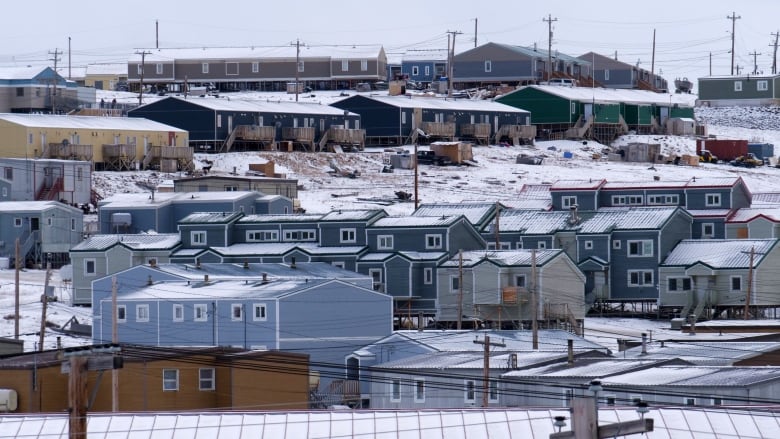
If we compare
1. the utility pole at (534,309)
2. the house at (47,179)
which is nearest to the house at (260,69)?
the house at (47,179)

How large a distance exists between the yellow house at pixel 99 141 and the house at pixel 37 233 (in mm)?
14339

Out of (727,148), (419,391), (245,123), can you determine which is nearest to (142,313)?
(419,391)

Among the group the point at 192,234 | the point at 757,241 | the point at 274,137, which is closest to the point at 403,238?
the point at 192,234

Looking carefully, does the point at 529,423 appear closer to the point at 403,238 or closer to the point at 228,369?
the point at 228,369

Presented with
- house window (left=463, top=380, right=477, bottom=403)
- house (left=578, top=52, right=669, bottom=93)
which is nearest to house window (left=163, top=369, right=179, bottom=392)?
house window (left=463, top=380, right=477, bottom=403)

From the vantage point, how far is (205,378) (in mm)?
48906

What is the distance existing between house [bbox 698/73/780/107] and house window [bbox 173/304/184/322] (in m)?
89.7

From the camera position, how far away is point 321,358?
2530 inches

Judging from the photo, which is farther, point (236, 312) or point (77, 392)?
point (236, 312)

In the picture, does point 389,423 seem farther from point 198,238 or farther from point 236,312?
point 198,238

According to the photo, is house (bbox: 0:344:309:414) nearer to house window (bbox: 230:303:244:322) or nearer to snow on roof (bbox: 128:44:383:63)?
house window (bbox: 230:303:244:322)

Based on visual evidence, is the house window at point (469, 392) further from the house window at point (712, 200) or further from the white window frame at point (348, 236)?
the house window at point (712, 200)

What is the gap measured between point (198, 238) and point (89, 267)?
5.67 m

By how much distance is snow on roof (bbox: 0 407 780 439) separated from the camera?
33156 millimetres
